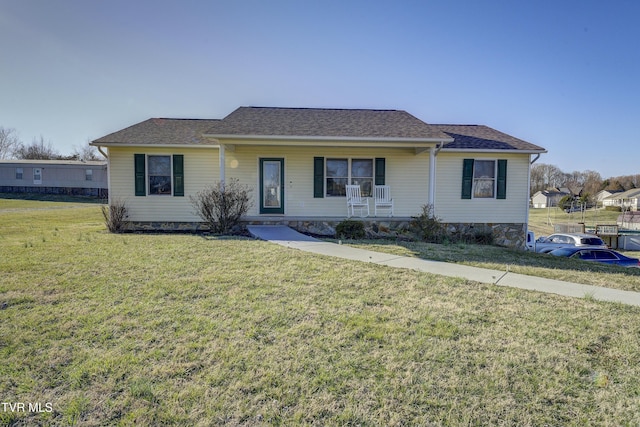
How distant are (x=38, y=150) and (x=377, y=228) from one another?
201 feet

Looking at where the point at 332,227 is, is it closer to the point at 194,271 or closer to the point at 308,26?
the point at 194,271

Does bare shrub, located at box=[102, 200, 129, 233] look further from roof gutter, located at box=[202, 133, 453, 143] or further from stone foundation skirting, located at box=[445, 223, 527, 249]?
stone foundation skirting, located at box=[445, 223, 527, 249]

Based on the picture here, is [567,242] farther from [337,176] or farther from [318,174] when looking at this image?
[318,174]

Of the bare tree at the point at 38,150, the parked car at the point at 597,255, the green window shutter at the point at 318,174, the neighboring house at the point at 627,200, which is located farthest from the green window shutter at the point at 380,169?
the neighboring house at the point at 627,200

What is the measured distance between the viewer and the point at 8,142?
48.6 meters

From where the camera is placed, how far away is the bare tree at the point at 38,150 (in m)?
47.7

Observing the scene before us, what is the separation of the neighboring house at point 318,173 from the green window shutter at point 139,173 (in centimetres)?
3

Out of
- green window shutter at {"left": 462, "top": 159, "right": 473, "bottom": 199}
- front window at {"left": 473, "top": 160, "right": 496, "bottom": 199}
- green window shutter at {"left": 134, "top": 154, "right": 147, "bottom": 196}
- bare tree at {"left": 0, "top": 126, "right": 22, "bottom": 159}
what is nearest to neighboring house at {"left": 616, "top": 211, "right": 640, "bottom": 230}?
front window at {"left": 473, "top": 160, "right": 496, "bottom": 199}

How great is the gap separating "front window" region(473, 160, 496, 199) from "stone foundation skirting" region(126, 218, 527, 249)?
1.03 meters

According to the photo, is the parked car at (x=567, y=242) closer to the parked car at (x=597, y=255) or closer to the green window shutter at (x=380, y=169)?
the parked car at (x=597, y=255)

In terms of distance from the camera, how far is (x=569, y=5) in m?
9.34

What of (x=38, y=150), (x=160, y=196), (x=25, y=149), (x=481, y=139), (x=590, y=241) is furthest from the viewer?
(x=38, y=150)

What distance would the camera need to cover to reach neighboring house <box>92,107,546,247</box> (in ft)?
32.4

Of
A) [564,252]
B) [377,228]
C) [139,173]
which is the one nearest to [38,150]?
[139,173]
